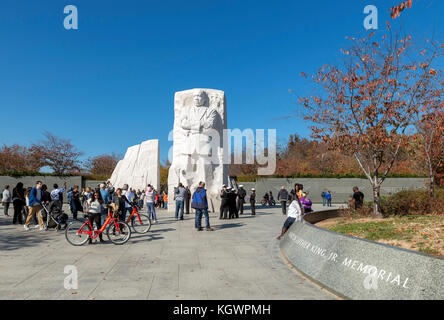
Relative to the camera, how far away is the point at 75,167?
41844 mm

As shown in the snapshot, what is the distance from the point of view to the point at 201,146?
17.3 m

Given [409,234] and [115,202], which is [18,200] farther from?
[409,234]

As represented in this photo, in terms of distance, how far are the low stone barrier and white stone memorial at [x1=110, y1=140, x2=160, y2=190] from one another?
22.6m

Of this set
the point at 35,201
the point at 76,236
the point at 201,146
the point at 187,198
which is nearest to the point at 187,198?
the point at 187,198

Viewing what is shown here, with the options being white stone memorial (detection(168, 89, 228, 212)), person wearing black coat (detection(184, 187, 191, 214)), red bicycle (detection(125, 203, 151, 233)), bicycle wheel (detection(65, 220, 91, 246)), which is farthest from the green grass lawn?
white stone memorial (detection(168, 89, 228, 212))

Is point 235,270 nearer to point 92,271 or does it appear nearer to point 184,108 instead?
point 92,271

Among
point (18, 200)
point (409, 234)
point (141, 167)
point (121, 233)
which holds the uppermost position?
point (141, 167)

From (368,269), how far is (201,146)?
13659mm

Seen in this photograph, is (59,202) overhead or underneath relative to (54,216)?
overhead

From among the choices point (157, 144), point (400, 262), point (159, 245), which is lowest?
point (159, 245)

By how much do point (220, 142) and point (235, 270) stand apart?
12.7 metres

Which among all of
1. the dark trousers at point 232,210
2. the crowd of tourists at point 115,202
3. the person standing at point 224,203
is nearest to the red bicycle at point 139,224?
the crowd of tourists at point 115,202

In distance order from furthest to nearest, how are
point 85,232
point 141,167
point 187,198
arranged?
point 141,167
point 187,198
point 85,232

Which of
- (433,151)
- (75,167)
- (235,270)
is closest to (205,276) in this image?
(235,270)
